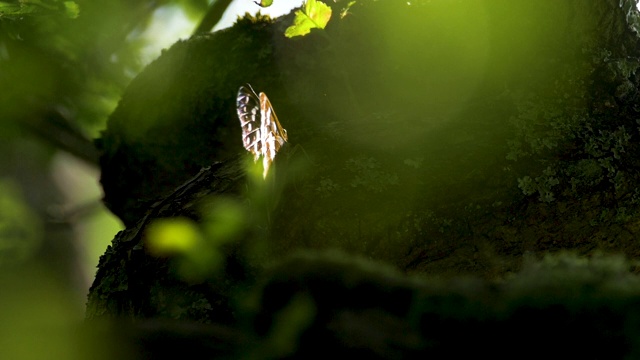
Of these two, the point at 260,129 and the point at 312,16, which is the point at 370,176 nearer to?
the point at 260,129

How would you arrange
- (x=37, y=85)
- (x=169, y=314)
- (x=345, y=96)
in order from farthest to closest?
(x=37, y=85)
(x=345, y=96)
(x=169, y=314)

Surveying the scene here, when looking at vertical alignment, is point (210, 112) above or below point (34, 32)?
below

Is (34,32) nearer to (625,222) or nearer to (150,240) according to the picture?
(150,240)

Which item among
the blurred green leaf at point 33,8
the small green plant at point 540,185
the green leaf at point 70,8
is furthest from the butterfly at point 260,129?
the green leaf at point 70,8

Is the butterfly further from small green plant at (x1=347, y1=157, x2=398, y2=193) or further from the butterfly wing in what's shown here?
small green plant at (x1=347, y1=157, x2=398, y2=193)

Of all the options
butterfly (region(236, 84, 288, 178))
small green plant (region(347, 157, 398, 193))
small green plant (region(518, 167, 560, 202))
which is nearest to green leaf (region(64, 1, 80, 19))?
butterfly (region(236, 84, 288, 178))

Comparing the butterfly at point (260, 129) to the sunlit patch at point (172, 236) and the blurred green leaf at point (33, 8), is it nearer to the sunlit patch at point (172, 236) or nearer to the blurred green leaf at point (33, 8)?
the sunlit patch at point (172, 236)

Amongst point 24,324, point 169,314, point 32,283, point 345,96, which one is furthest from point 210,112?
point 32,283

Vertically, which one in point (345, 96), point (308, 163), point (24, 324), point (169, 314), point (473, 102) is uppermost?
point (345, 96)
